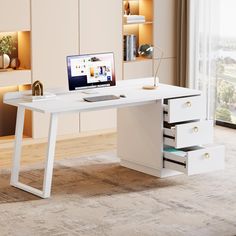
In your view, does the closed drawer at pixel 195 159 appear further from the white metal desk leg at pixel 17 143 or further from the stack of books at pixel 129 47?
the stack of books at pixel 129 47

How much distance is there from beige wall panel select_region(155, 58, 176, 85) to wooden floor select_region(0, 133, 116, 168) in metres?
0.99

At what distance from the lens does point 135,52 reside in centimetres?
791

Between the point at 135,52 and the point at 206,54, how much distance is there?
0.74 metres

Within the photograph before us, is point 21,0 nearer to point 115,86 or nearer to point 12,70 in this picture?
point 12,70

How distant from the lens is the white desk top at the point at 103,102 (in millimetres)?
5469

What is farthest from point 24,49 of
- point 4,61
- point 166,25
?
point 166,25

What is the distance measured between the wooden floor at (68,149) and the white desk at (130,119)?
1.94 ft

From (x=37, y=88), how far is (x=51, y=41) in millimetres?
1548

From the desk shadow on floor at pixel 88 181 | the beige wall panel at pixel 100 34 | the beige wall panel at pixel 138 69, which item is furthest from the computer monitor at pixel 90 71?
the beige wall panel at pixel 138 69

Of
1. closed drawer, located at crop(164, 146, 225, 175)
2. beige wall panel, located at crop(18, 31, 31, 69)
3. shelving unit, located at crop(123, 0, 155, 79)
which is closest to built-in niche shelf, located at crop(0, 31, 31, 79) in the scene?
beige wall panel, located at crop(18, 31, 31, 69)

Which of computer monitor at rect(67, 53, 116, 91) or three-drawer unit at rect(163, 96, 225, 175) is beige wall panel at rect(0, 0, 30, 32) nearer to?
computer monitor at rect(67, 53, 116, 91)

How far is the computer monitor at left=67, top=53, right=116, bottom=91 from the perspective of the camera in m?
5.85

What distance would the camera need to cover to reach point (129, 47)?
25.5ft

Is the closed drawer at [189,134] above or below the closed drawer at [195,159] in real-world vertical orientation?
above
